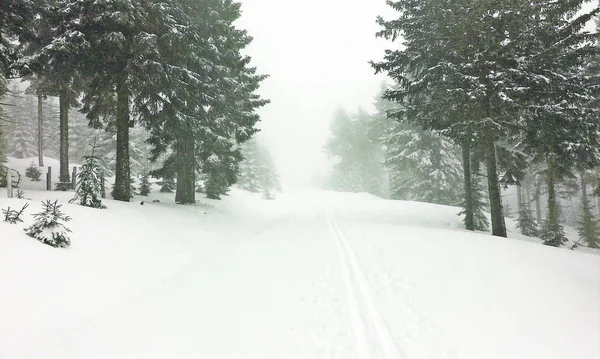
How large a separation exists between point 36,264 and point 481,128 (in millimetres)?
13858

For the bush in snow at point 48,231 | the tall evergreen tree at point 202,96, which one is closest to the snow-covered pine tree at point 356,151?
the tall evergreen tree at point 202,96

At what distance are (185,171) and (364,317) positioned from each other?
46.4 feet

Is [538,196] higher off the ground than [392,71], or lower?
lower

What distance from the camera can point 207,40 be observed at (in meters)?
15.0

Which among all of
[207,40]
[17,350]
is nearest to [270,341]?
[17,350]

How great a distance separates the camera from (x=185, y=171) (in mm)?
16484

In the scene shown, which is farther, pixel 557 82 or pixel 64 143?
pixel 64 143

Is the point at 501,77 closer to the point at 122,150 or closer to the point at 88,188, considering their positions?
the point at 88,188

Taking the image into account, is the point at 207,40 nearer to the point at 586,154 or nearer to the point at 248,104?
the point at 248,104

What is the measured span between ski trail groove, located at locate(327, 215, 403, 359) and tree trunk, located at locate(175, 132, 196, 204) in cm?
1160

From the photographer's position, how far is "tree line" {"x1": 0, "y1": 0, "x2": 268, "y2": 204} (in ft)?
34.6

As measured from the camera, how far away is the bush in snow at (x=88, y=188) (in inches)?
387

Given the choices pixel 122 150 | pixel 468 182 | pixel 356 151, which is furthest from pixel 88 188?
pixel 356 151

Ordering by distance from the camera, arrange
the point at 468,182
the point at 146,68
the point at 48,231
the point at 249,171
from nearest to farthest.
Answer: the point at 48,231, the point at 146,68, the point at 468,182, the point at 249,171
